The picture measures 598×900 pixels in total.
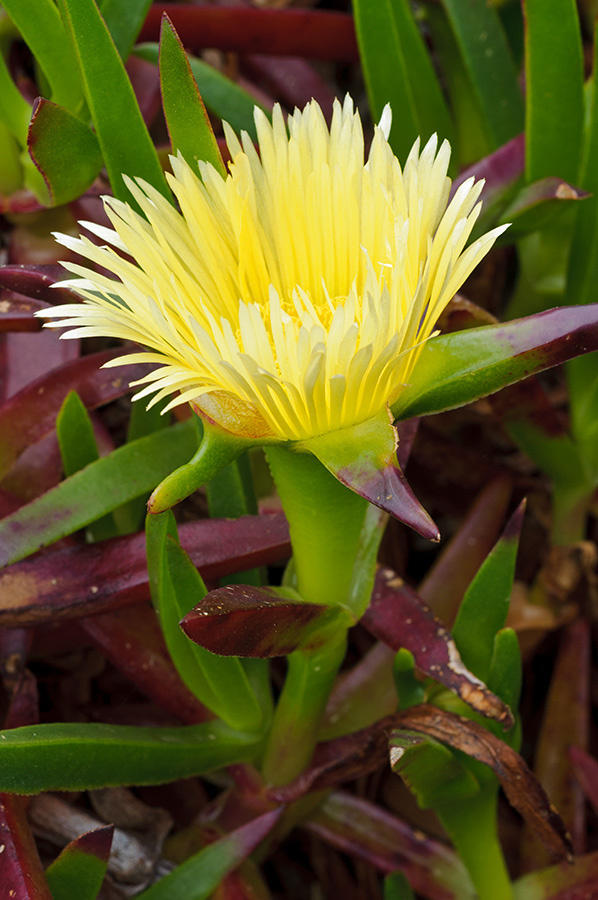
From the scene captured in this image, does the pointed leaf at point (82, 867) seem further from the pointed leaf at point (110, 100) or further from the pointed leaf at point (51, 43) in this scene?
the pointed leaf at point (51, 43)

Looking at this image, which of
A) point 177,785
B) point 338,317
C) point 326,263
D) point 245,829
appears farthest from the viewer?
point 177,785

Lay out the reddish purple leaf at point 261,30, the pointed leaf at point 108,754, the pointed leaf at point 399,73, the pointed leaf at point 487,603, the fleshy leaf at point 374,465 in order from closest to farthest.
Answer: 1. the fleshy leaf at point 374,465
2. the pointed leaf at point 108,754
3. the pointed leaf at point 487,603
4. the pointed leaf at point 399,73
5. the reddish purple leaf at point 261,30

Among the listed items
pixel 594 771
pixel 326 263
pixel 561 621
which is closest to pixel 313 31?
pixel 326 263

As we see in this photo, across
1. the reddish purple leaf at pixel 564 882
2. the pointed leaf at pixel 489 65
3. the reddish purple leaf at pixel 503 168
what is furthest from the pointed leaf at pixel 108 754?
the pointed leaf at pixel 489 65

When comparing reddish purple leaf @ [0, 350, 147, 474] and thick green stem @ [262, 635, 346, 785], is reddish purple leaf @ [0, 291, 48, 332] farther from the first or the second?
thick green stem @ [262, 635, 346, 785]

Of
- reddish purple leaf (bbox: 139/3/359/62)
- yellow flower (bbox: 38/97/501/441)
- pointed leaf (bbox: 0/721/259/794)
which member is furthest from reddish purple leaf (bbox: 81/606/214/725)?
reddish purple leaf (bbox: 139/3/359/62)

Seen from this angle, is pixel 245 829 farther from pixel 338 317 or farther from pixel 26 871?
pixel 338 317
